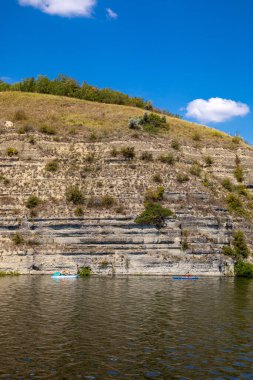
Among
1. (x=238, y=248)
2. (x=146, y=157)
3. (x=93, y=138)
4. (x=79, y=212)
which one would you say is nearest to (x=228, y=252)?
(x=238, y=248)

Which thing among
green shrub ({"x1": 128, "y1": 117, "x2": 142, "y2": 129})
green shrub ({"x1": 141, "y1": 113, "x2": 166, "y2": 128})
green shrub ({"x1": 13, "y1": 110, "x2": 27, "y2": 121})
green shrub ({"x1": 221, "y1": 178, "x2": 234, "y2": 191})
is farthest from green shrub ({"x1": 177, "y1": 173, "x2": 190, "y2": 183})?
green shrub ({"x1": 13, "y1": 110, "x2": 27, "y2": 121})

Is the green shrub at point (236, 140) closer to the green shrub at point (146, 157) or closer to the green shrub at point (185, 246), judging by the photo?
the green shrub at point (146, 157)

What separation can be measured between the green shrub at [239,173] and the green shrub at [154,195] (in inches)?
640

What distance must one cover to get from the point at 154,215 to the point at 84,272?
10834 millimetres

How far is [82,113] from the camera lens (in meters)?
86.3

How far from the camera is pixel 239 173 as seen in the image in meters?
72.8

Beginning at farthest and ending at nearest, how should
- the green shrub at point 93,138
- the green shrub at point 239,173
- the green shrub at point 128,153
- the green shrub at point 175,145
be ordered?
the green shrub at point 175,145 < the green shrub at point 239,173 < the green shrub at point 93,138 < the green shrub at point 128,153

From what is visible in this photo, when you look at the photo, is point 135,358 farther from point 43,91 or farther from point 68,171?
point 43,91

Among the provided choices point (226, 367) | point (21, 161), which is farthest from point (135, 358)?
point (21, 161)

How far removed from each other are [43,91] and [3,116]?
1033 inches

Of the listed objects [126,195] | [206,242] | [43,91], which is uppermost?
[43,91]

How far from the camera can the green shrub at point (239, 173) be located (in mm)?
72062

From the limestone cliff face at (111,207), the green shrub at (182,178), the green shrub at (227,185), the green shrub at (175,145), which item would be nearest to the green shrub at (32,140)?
the limestone cliff face at (111,207)

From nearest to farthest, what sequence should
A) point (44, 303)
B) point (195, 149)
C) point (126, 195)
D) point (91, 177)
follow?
point (44, 303) → point (126, 195) → point (91, 177) → point (195, 149)
